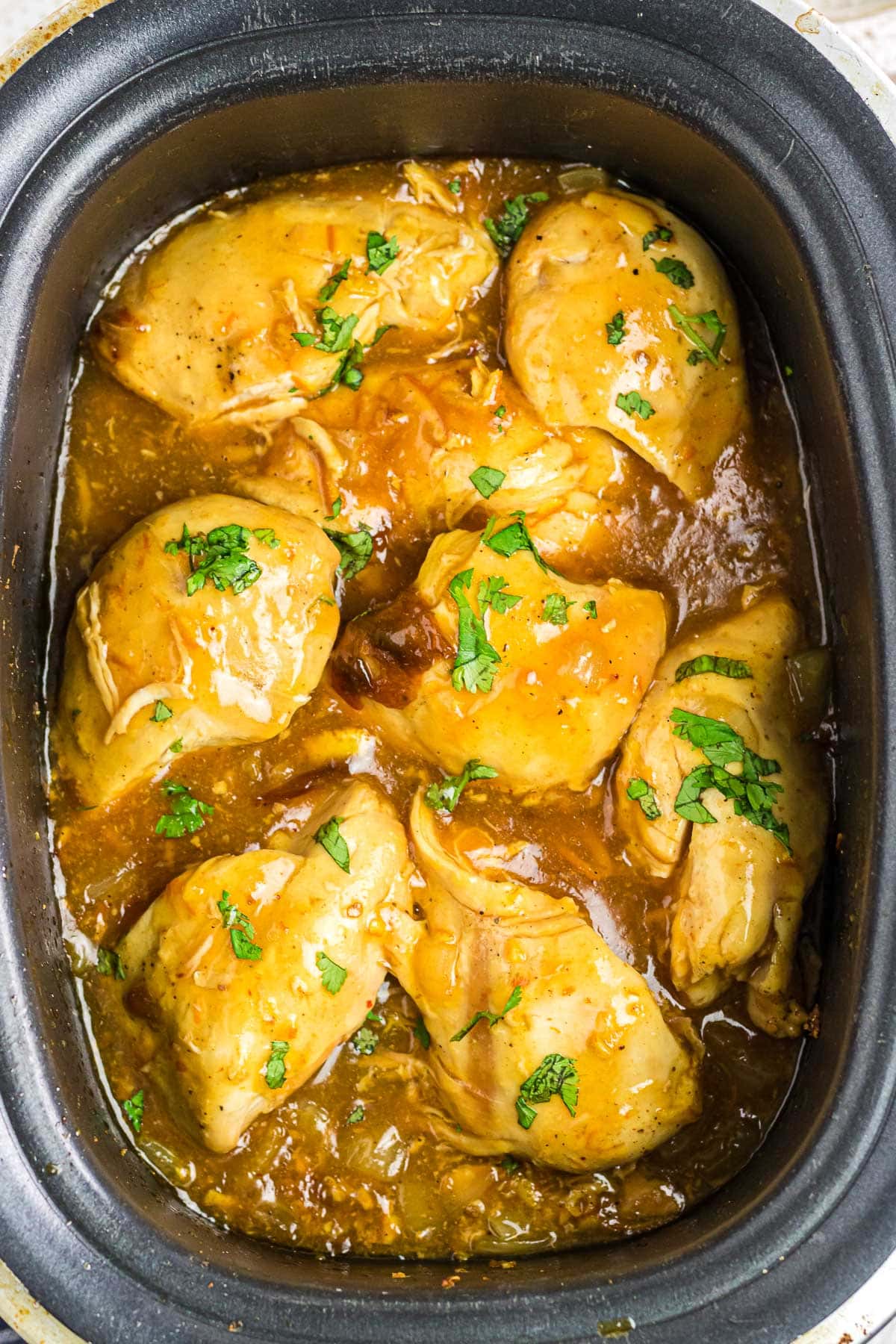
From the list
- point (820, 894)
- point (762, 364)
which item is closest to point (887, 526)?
point (762, 364)

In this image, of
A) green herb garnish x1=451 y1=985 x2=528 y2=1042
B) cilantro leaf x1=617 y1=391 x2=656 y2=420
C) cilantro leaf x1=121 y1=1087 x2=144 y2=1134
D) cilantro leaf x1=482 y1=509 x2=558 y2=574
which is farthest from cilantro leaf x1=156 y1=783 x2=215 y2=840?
cilantro leaf x1=617 y1=391 x2=656 y2=420

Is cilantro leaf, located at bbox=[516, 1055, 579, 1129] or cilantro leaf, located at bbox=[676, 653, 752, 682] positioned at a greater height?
cilantro leaf, located at bbox=[676, 653, 752, 682]

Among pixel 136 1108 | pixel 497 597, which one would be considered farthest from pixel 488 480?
pixel 136 1108

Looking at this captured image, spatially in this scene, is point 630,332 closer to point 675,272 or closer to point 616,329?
point 616,329

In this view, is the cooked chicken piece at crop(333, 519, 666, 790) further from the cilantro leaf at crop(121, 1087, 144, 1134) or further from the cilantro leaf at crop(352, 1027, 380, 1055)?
the cilantro leaf at crop(121, 1087, 144, 1134)

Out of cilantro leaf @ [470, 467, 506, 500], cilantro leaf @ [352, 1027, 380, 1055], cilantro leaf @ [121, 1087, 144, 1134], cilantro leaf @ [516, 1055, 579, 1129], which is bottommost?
cilantro leaf @ [121, 1087, 144, 1134]

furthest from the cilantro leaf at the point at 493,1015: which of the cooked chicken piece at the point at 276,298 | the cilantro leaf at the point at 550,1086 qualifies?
the cooked chicken piece at the point at 276,298
